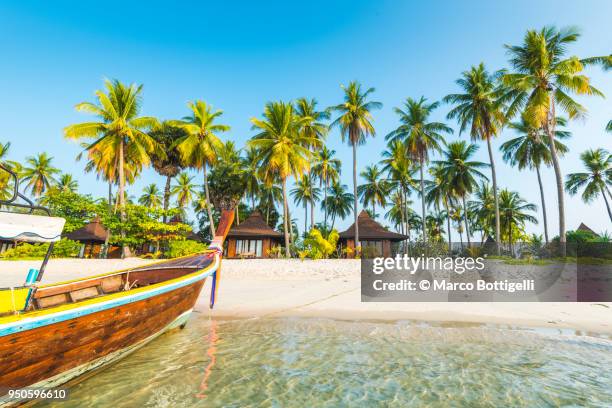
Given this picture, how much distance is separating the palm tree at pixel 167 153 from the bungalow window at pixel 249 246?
7.04 metres

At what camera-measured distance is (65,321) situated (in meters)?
3.32

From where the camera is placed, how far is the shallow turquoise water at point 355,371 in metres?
3.79

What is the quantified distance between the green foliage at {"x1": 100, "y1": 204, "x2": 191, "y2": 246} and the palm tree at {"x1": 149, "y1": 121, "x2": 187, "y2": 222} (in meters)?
5.76

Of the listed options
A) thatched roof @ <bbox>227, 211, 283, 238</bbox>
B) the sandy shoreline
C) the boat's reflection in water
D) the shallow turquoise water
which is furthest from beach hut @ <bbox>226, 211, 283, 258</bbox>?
the shallow turquoise water

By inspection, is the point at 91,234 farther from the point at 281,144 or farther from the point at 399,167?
the point at 399,167

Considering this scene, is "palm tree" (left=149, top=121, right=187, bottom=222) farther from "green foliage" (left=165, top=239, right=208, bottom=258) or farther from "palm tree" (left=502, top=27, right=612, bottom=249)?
"palm tree" (left=502, top=27, right=612, bottom=249)

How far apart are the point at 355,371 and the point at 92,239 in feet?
93.1

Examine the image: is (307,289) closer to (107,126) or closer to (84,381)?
(84,381)

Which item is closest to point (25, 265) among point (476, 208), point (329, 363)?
point (329, 363)

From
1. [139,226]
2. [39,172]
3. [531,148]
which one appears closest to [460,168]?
[531,148]

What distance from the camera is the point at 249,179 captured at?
31.1m

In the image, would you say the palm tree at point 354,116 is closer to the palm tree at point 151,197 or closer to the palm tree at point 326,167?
the palm tree at point 326,167

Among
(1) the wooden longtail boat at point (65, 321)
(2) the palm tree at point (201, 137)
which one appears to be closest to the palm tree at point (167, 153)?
(2) the palm tree at point (201, 137)

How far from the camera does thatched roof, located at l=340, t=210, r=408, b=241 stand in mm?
25938
